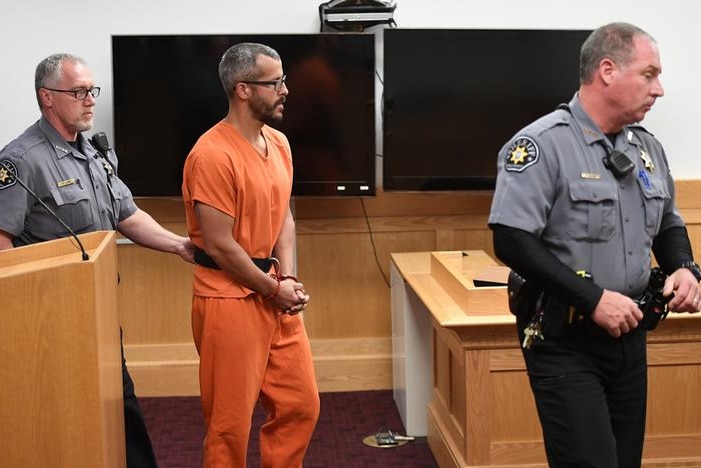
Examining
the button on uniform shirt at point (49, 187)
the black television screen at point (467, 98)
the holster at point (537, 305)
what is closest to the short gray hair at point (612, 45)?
the holster at point (537, 305)

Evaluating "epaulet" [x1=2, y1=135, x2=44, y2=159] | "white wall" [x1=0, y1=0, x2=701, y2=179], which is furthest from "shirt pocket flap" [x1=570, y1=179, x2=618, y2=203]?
"white wall" [x1=0, y1=0, x2=701, y2=179]

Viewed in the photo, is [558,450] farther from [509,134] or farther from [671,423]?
[509,134]

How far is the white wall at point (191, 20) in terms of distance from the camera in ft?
16.3

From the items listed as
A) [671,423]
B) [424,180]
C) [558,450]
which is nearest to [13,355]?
[558,450]

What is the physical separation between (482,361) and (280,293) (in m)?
0.83

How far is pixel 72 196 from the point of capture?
10.7 feet

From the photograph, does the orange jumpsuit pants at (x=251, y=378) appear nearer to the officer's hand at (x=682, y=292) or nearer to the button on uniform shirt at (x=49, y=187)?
the button on uniform shirt at (x=49, y=187)

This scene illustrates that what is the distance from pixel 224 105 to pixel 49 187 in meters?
1.72

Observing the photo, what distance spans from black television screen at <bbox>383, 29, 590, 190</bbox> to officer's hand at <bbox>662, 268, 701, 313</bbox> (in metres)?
2.35

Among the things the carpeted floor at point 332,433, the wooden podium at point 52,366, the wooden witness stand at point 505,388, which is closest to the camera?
the wooden podium at point 52,366

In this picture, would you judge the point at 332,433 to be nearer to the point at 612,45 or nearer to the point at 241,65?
the point at 241,65

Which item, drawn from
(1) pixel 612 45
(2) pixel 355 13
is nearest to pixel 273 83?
(1) pixel 612 45

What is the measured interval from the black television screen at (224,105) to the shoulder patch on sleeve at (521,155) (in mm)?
2336

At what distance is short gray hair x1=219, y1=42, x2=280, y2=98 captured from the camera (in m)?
3.23
